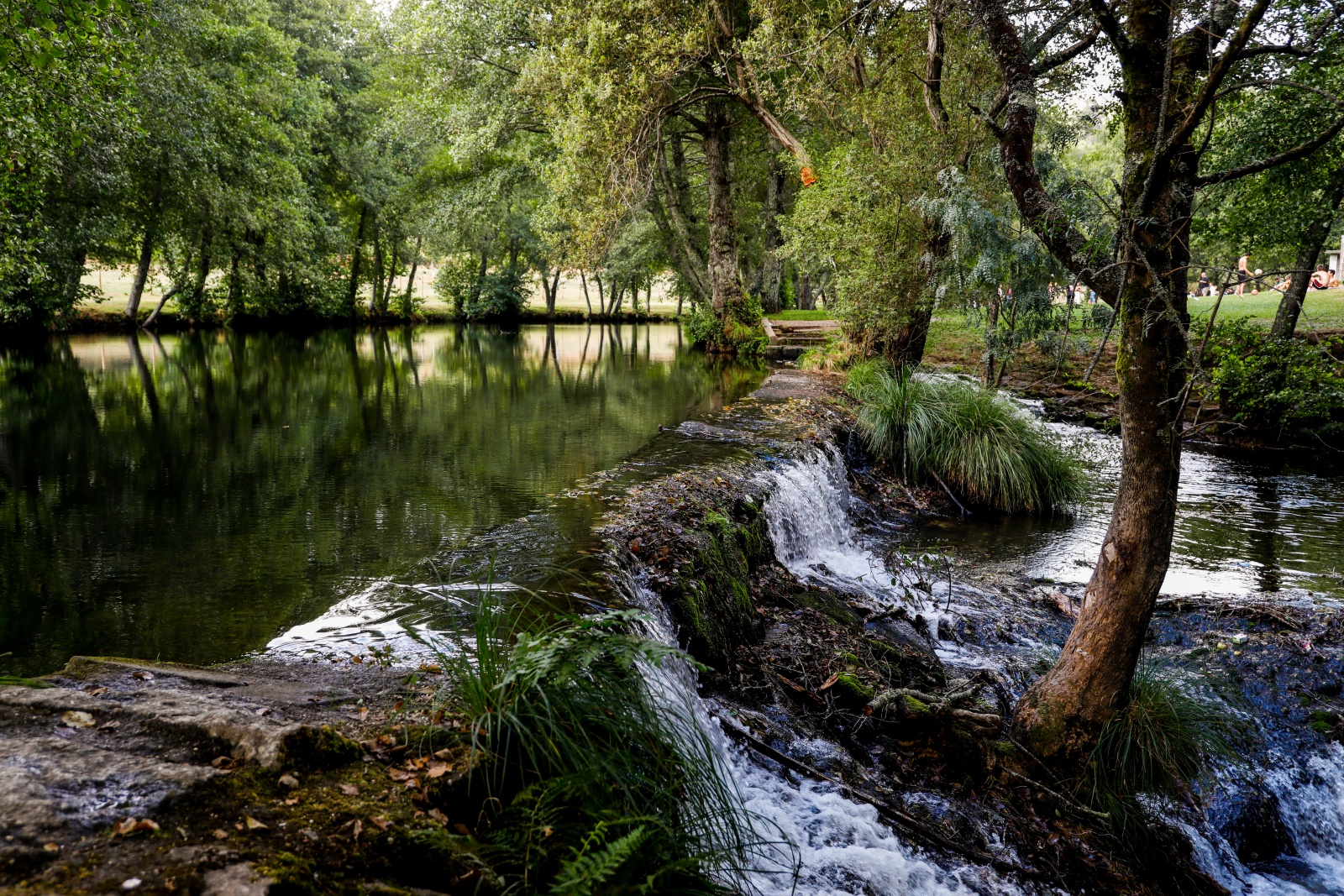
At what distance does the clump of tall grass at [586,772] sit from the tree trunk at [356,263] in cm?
4087

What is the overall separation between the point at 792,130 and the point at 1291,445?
14.9m

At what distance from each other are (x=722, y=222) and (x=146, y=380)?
607 inches

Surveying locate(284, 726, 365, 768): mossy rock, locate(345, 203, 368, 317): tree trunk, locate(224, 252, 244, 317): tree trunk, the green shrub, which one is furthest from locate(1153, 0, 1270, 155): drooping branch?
locate(345, 203, 368, 317): tree trunk

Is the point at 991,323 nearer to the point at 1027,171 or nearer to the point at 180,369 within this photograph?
the point at 1027,171

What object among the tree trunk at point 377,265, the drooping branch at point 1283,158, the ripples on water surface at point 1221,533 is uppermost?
the tree trunk at point 377,265

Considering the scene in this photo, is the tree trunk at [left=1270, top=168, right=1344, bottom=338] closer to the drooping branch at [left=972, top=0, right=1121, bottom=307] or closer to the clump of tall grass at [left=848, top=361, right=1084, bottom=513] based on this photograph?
the clump of tall grass at [left=848, top=361, right=1084, bottom=513]

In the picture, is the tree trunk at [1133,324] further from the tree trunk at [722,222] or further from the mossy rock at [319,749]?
the tree trunk at [722,222]

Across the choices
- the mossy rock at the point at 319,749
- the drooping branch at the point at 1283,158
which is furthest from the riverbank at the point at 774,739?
the drooping branch at the point at 1283,158

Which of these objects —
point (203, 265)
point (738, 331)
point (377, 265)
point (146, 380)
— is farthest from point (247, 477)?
point (377, 265)

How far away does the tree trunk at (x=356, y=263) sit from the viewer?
3997 centimetres

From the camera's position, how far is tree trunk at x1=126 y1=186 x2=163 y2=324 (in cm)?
2368

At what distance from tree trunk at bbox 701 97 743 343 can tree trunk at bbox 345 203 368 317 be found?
23631mm

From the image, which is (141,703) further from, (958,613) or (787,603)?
(958,613)

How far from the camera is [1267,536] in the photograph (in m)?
8.78
